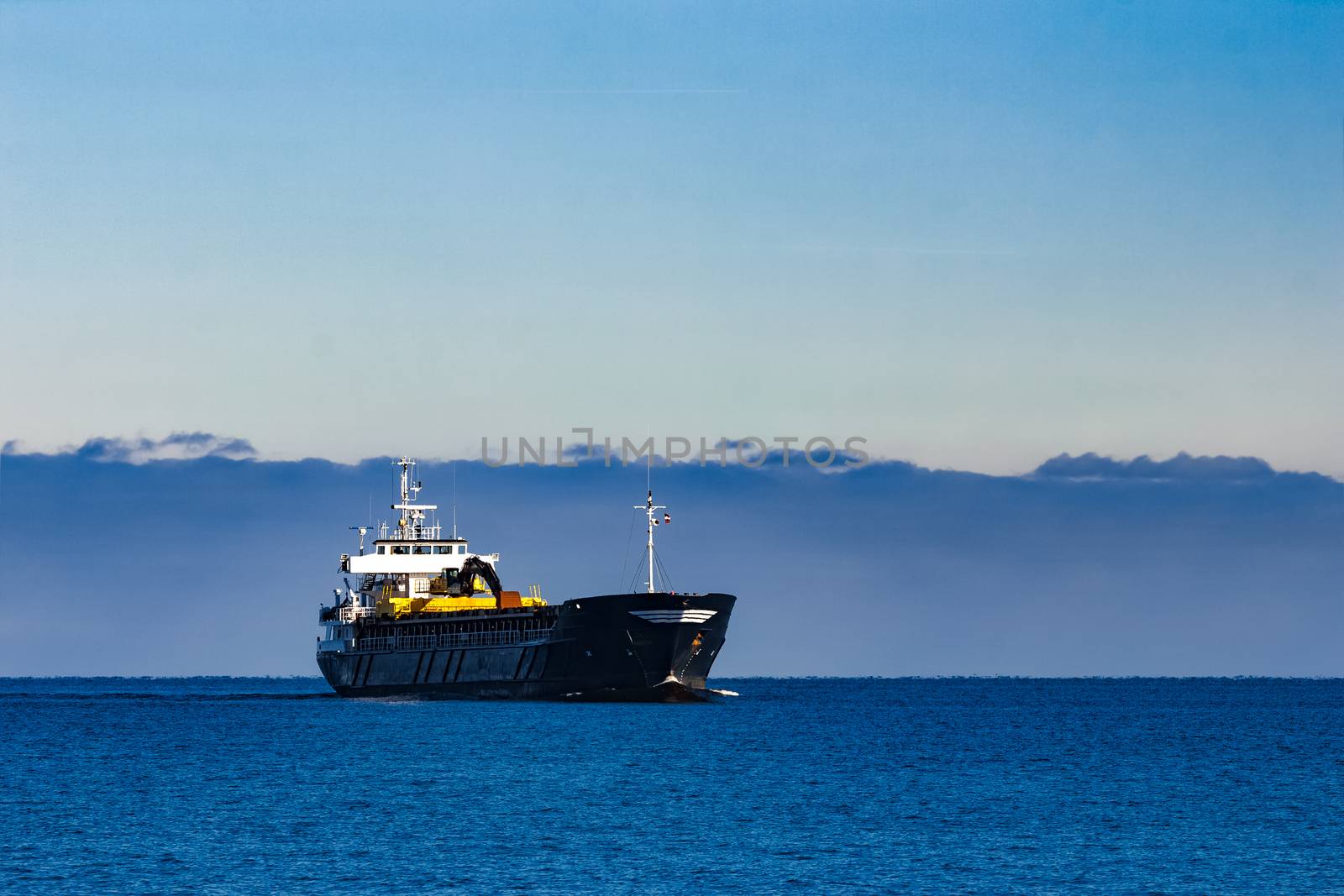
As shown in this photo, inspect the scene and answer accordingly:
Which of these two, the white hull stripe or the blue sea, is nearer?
the blue sea

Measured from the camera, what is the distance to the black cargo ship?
Answer: 102562 mm

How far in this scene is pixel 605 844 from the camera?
5106 cm

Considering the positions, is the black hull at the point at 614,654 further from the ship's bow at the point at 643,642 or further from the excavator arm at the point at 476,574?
the excavator arm at the point at 476,574

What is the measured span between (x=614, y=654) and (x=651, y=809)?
1736 inches

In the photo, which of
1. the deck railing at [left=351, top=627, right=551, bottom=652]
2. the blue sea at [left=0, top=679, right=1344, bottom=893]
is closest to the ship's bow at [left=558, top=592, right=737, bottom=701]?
the blue sea at [left=0, top=679, right=1344, bottom=893]

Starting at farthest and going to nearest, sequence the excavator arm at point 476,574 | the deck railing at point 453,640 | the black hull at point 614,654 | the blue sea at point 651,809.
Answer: the excavator arm at point 476,574
the deck railing at point 453,640
the black hull at point 614,654
the blue sea at point 651,809

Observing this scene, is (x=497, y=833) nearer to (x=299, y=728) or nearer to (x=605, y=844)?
(x=605, y=844)

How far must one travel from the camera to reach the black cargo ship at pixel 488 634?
4038 inches

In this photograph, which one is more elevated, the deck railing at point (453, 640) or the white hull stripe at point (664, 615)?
the white hull stripe at point (664, 615)

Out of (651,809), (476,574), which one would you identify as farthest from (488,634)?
(651,809)

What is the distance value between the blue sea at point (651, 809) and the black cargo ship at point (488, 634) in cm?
328

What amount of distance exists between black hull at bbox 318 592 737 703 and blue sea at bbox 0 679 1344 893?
2.51 metres

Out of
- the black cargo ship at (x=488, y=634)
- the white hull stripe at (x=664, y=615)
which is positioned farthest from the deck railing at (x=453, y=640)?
the white hull stripe at (x=664, y=615)

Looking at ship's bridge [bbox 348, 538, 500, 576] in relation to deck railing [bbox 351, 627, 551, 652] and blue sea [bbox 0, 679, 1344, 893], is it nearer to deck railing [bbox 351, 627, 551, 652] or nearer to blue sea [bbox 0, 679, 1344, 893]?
deck railing [bbox 351, 627, 551, 652]
